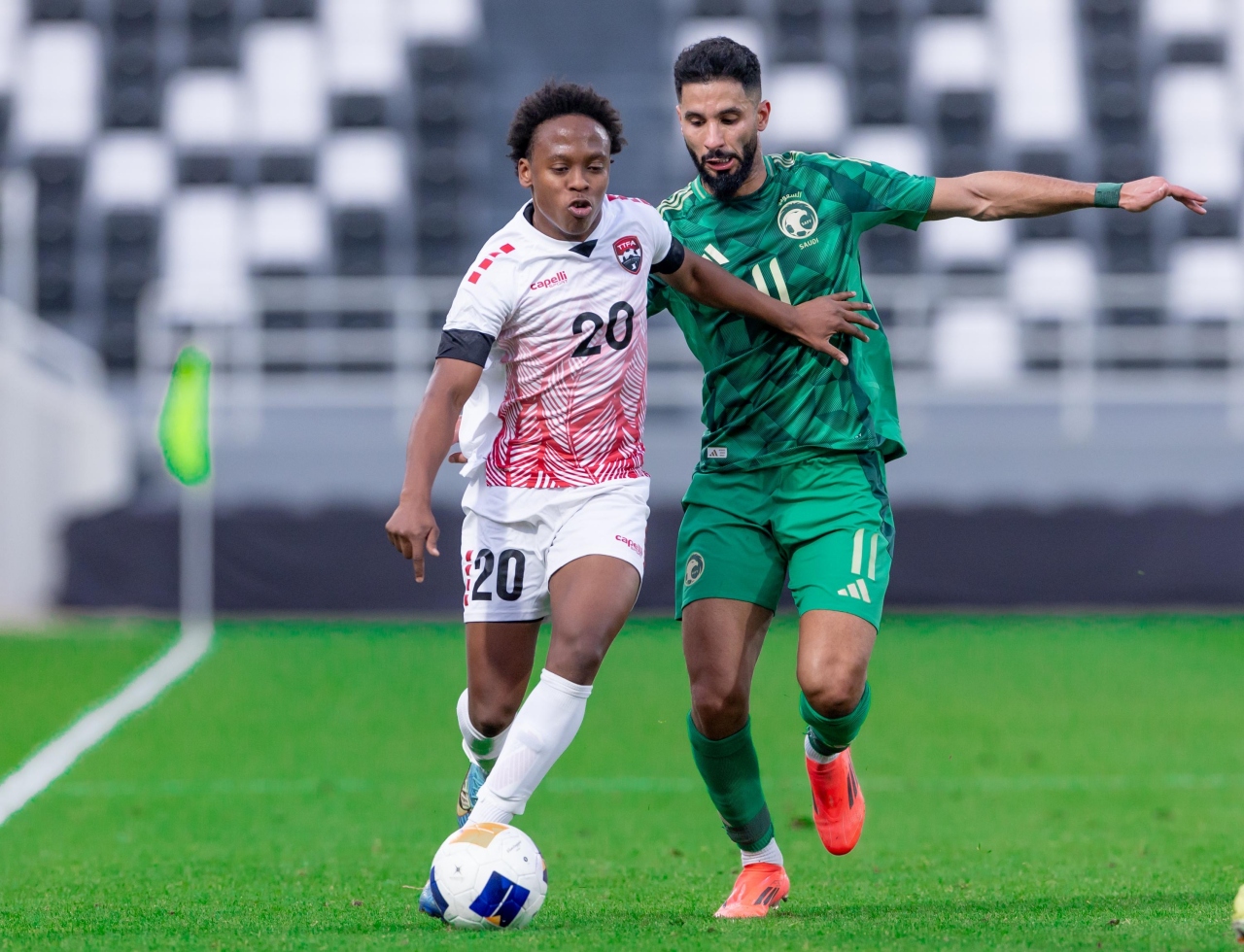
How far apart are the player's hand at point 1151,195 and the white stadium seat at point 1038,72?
629 inches

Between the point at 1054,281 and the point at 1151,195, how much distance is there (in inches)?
562

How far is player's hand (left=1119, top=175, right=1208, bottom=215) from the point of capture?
5.24 meters

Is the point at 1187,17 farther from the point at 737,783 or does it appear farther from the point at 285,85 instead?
the point at 737,783

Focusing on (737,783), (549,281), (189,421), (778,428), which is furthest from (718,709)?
(189,421)

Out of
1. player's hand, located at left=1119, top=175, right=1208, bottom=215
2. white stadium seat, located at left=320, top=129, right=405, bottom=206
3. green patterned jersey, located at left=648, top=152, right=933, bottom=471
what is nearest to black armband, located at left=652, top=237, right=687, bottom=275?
green patterned jersey, located at left=648, top=152, right=933, bottom=471

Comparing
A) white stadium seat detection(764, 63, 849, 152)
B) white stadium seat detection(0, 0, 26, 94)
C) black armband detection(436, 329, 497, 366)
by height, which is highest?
white stadium seat detection(0, 0, 26, 94)

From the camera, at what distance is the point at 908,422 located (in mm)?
17750

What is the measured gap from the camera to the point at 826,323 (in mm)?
5391

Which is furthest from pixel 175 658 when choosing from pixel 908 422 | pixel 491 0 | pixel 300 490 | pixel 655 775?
pixel 491 0

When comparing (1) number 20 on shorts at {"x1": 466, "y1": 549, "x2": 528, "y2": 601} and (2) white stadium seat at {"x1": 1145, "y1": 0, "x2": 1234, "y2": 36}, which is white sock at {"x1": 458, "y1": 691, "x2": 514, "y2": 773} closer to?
(1) number 20 on shorts at {"x1": 466, "y1": 549, "x2": 528, "y2": 601}

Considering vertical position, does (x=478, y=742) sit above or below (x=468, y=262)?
below

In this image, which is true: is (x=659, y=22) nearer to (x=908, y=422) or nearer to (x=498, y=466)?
(x=908, y=422)

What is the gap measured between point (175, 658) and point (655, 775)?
577cm

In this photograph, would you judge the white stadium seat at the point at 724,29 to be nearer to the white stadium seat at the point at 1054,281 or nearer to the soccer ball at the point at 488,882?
the white stadium seat at the point at 1054,281
